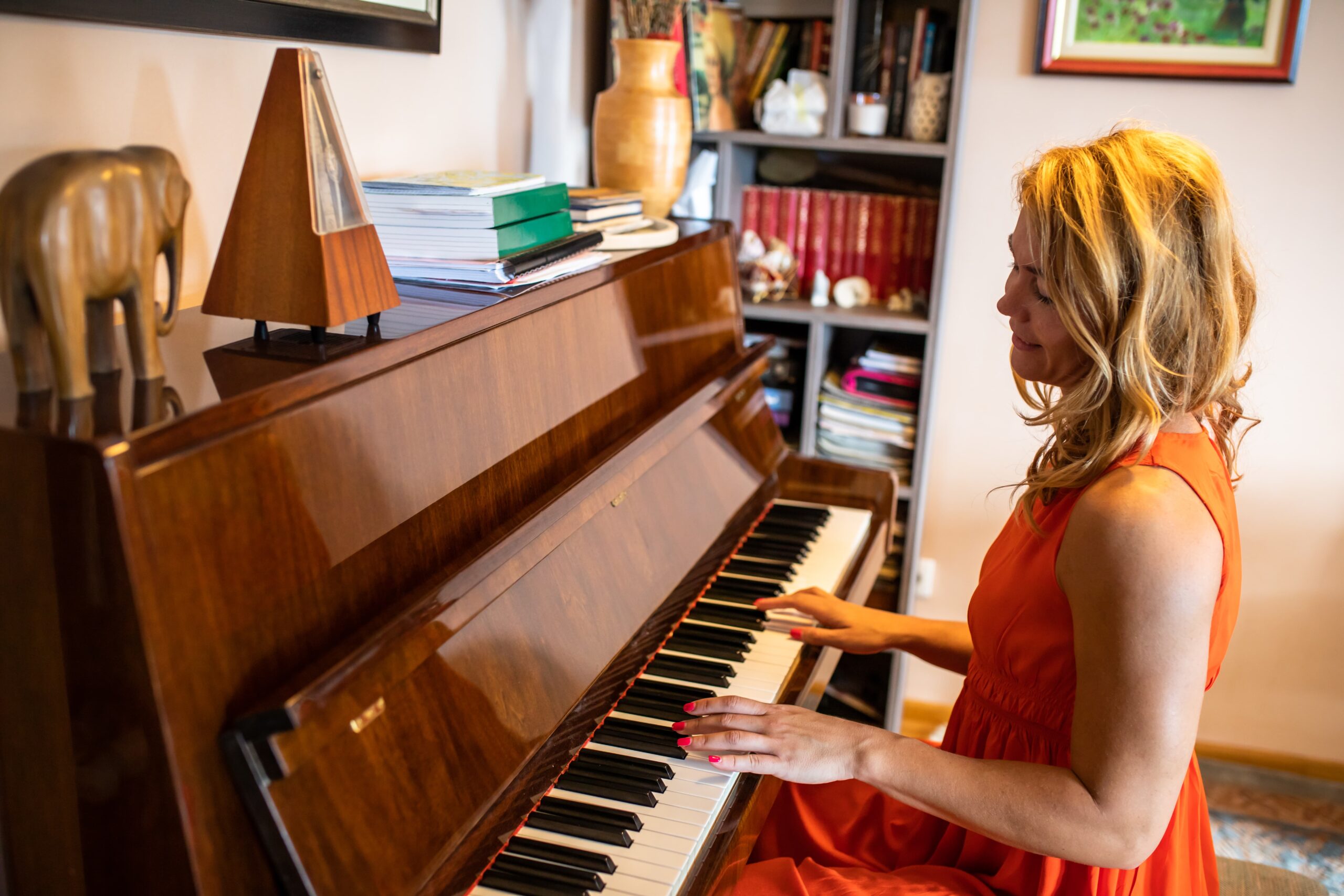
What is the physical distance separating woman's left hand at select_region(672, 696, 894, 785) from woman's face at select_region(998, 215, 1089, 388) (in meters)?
0.44

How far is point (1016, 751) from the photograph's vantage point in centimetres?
124

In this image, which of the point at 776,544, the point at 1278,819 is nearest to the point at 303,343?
the point at 776,544

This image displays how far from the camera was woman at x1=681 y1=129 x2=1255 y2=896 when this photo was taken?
1.03 metres

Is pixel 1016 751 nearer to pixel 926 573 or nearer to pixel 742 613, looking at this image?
pixel 742 613

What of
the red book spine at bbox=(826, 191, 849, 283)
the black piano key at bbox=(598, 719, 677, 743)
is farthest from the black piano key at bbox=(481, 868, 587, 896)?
the red book spine at bbox=(826, 191, 849, 283)

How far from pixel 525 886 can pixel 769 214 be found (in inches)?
79.6

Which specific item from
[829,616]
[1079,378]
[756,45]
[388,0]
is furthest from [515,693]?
[756,45]

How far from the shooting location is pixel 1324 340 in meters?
2.57

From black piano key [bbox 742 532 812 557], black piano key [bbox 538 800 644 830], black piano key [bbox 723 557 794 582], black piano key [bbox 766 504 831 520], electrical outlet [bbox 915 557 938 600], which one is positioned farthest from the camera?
electrical outlet [bbox 915 557 938 600]

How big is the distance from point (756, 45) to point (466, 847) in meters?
Result: 2.12

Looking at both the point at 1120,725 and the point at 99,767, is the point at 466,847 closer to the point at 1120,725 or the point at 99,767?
the point at 99,767

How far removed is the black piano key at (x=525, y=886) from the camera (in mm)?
957

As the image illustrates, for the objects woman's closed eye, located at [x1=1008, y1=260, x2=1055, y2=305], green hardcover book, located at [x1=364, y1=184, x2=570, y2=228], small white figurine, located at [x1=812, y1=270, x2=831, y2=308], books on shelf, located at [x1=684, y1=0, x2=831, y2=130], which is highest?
books on shelf, located at [x1=684, y1=0, x2=831, y2=130]

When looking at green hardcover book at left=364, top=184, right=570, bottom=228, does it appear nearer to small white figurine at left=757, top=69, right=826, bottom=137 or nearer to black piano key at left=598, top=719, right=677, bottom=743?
black piano key at left=598, top=719, right=677, bottom=743
